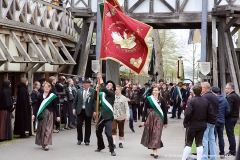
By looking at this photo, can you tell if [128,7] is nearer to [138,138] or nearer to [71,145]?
[138,138]

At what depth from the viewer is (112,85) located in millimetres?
13086

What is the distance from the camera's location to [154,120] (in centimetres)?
1273

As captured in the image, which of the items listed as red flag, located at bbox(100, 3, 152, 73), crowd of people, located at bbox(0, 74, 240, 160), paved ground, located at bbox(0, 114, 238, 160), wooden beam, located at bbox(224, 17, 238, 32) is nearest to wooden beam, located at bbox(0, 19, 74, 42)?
crowd of people, located at bbox(0, 74, 240, 160)

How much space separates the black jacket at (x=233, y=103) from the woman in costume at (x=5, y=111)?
5784 mm

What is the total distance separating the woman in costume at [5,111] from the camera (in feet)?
48.2

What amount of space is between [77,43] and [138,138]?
13325mm

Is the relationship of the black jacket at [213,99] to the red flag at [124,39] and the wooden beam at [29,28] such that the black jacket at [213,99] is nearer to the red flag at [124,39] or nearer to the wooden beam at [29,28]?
the red flag at [124,39]

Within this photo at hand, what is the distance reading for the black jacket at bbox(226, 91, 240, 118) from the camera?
12.8 meters

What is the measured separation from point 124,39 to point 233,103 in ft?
10.00

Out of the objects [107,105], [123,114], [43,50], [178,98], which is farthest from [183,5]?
[107,105]

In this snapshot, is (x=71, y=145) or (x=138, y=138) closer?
(x=71, y=145)

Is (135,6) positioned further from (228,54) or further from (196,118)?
(196,118)

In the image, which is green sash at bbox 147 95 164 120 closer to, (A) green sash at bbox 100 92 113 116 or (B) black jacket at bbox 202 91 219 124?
(A) green sash at bbox 100 92 113 116

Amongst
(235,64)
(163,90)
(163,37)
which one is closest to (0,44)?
(163,90)
